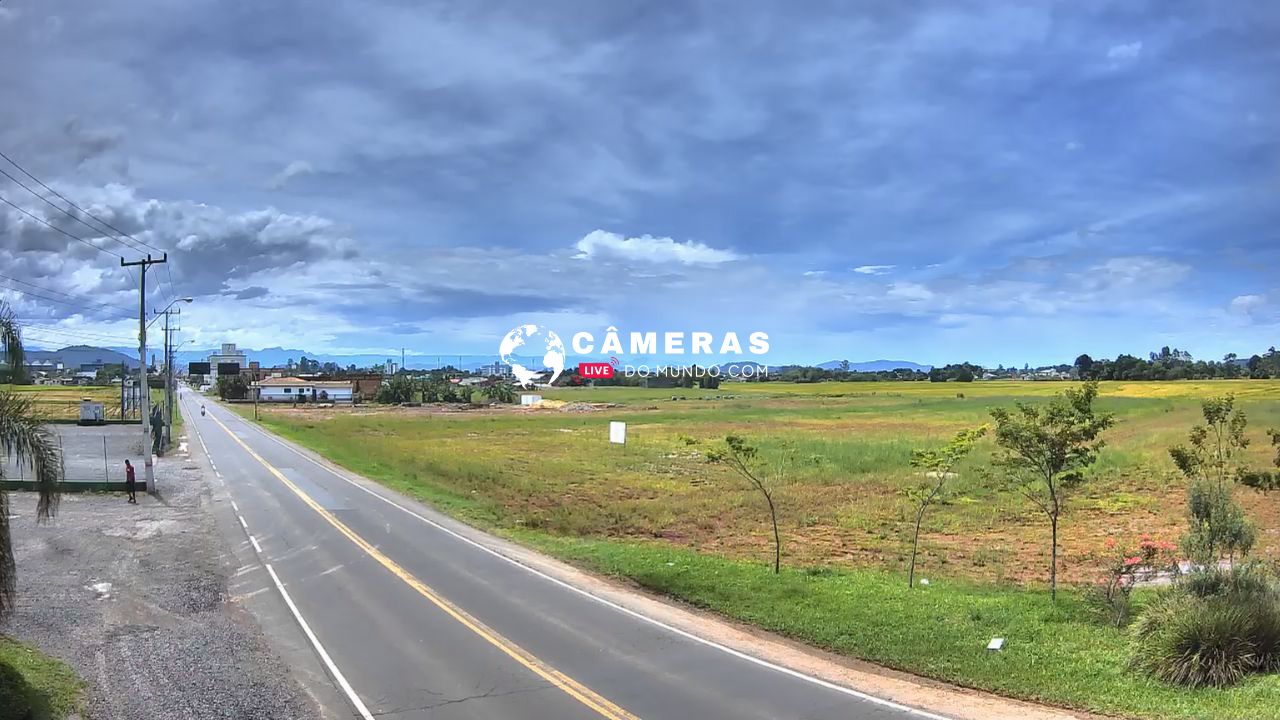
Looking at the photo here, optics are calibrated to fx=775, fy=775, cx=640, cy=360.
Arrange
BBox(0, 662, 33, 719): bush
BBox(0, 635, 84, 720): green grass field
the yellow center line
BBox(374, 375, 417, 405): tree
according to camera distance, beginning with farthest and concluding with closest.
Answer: BBox(374, 375, 417, 405): tree < the yellow center line < BBox(0, 635, 84, 720): green grass field < BBox(0, 662, 33, 719): bush

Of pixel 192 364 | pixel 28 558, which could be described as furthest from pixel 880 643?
pixel 192 364

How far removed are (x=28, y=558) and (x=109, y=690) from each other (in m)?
11.5

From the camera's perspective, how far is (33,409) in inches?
451

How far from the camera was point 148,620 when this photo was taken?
14.6 metres

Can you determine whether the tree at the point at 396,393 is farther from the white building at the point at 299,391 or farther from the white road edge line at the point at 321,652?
the white road edge line at the point at 321,652

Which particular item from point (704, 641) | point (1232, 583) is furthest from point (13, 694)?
point (1232, 583)

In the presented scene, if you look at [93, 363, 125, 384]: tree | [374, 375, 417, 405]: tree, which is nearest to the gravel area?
[374, 375, 417, 405]: tree

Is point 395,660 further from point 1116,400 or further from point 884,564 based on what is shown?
point 1116,400

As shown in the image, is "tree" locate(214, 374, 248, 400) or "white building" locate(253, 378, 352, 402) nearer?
"white building" locate(253, 378, 352, 402)

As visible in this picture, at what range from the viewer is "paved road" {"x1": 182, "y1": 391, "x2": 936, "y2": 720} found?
398 inches

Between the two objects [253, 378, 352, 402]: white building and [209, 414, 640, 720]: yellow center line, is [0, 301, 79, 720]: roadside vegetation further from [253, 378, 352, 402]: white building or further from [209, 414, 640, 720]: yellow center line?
[253, 378, 352, 402]: white building

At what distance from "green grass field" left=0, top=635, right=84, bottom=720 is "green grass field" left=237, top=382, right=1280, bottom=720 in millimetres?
10547

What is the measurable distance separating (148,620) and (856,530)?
20753mm

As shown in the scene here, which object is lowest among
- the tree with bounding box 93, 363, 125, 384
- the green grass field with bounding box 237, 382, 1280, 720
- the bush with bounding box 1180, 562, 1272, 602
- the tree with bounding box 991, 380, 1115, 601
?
the green grass field with bounding box 237, 382, 1280, 720
